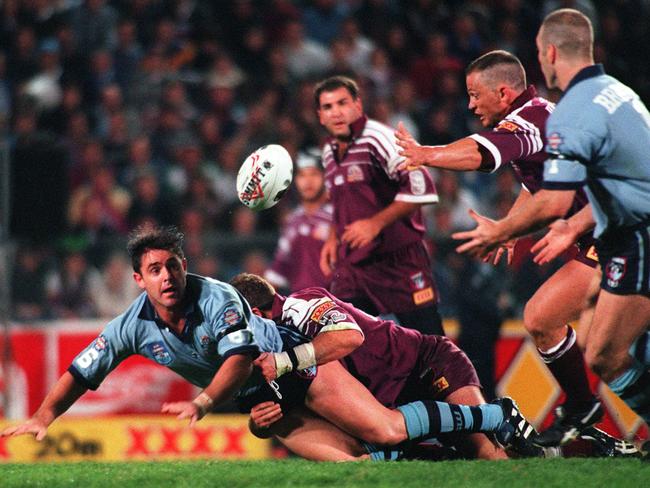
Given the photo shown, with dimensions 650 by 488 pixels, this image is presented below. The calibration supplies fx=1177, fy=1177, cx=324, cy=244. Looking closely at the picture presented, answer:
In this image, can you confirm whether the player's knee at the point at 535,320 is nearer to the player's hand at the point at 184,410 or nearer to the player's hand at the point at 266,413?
the player's hand at the point at 266,413

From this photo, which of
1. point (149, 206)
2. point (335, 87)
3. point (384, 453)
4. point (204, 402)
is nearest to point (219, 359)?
point (204, 402)

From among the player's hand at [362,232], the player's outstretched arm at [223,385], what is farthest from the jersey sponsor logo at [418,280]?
the player's outstretched arm at [223,385]

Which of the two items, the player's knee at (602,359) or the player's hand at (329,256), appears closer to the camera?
the player's knee at (602,359)

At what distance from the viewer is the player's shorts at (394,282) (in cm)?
781

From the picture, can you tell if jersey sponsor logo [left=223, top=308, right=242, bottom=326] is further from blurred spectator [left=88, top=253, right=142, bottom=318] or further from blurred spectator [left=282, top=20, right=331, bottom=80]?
blurred spectator [left=282, top=20, right=331, bottom=80]

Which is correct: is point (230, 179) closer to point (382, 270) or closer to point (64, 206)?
point (64, 206)

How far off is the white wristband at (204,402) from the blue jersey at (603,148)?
1822 mm

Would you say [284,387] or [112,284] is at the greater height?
[112,284]

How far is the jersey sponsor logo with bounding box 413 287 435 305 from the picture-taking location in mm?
7820

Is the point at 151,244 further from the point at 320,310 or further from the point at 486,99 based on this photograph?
the point at 486,99

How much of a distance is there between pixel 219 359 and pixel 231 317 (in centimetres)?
36

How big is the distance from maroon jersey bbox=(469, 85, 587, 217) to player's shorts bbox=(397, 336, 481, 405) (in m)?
1.12

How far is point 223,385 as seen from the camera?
18.3 feet

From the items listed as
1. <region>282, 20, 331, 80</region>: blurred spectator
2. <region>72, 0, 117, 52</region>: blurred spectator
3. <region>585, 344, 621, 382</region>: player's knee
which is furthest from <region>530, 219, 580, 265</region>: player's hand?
<region>72, 0, 117, 52</region>: blurred spectator
